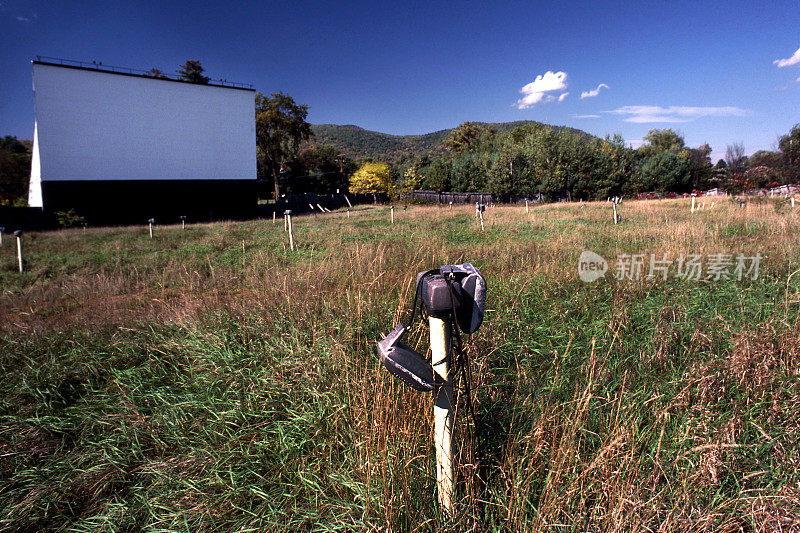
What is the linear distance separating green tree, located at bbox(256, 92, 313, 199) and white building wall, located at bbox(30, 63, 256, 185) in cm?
1492

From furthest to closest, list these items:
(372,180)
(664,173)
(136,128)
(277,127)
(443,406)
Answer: (372,180) → (277,127) → (664,173) → (136,128) → (443,406)

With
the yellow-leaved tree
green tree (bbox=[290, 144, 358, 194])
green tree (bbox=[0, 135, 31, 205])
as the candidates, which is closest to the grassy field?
green tree (bbox=[0, 135, 31, 205])

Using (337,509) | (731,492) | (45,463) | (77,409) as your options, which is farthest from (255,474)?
(731,492)

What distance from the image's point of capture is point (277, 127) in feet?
157

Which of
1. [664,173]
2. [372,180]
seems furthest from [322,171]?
[664,173]

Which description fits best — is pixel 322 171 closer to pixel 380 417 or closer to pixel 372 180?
pixel 372 180

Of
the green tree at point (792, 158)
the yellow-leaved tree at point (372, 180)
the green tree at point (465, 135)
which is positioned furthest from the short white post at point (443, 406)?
the green tree at point (465, 135)

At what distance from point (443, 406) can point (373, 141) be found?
384ft

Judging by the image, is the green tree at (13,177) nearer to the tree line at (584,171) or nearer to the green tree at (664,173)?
the tree line at (584,171)

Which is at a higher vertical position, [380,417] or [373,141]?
[373,141]

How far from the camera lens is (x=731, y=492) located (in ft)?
5.78

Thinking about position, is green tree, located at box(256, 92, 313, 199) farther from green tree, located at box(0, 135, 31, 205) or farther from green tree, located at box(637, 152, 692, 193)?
green tree, located at box(637, 152, 692, 193)

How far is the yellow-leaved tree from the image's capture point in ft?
183

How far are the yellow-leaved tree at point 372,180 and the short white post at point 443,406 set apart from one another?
2160 inches
